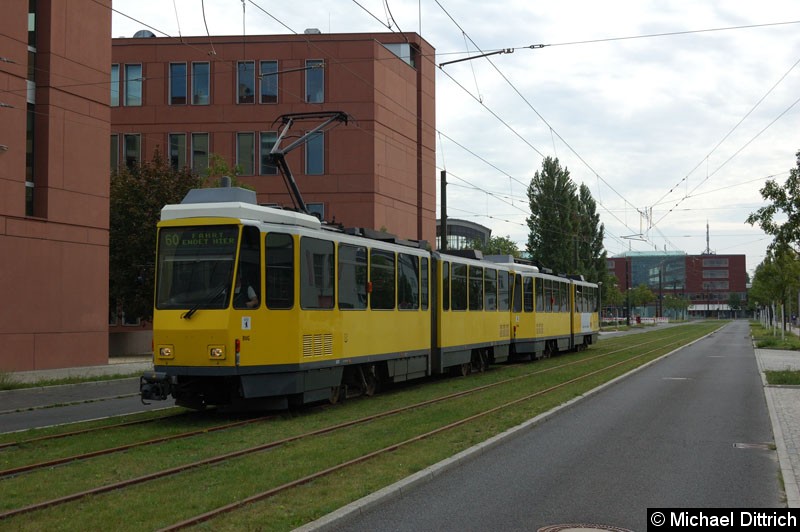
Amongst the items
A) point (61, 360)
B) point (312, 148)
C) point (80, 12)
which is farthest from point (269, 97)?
point (61, 360)

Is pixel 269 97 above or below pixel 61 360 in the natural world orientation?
above

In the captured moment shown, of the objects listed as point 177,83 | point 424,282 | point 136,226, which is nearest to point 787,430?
point 424,282

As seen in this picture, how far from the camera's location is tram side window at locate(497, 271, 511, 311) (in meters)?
25.0

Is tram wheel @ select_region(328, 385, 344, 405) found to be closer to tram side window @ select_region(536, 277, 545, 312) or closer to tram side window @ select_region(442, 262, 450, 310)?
tram side window @ select_region(442, 262, 450, 310)

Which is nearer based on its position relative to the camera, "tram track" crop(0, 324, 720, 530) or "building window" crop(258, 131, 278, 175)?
"tram track" crop(0, 324, 720, 530)

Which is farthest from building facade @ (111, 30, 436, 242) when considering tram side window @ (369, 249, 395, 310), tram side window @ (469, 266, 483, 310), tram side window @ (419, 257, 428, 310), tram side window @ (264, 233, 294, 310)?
tram side window @ (264, 233, 294, 310)

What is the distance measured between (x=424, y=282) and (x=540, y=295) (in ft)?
36.0

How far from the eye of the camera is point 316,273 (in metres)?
14.2

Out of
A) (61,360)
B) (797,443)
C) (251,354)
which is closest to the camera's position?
(797,443)

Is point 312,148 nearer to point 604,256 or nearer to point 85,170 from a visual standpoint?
point 85,170

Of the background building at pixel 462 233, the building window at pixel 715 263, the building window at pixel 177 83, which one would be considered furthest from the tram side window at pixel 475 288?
the building window at pixel 715 263

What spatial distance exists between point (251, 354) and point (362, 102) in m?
31.7

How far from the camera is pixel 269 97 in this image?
43.9 meters

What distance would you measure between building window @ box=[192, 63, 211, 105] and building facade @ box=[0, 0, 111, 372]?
54.7 ft
